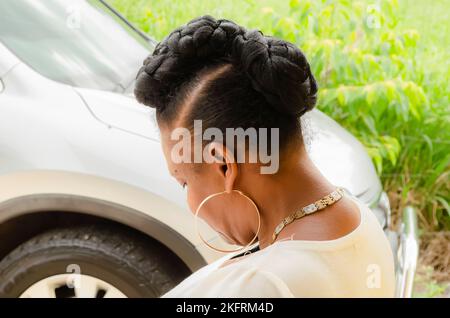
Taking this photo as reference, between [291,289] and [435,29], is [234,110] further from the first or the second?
[435,29]

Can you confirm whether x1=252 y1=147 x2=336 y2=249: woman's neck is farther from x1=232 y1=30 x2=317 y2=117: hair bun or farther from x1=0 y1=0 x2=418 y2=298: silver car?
x1=0 y1=0 x2=418 y2=298: silver car

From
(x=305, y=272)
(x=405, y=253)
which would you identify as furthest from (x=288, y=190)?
(x=405, y=253)

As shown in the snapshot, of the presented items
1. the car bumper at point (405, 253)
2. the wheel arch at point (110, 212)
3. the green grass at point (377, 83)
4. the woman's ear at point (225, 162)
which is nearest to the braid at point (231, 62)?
the woman's ear at point (225, 162)

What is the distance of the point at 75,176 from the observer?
7.02 feet

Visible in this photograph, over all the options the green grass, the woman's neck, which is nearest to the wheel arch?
the woman's neck

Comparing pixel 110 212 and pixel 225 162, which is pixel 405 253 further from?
pixel 225 162

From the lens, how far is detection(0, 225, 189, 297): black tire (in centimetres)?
219

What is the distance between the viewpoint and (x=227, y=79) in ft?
3.71

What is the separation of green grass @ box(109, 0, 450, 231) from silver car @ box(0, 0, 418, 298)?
1.09 meters

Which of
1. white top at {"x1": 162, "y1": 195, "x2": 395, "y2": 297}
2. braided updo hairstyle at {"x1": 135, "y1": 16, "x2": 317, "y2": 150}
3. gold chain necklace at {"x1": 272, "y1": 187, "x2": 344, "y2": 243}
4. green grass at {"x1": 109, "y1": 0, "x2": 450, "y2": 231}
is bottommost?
white top at {"x1": 162, "y1": 195, "x2": 395, "y2": 297}

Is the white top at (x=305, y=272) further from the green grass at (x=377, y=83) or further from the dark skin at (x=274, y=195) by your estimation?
the green grass at (x=377, y=83)

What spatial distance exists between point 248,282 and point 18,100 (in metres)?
1.49

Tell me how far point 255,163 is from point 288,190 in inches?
2.9

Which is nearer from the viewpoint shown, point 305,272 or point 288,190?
point 305,272
